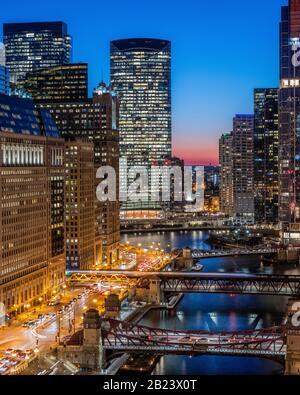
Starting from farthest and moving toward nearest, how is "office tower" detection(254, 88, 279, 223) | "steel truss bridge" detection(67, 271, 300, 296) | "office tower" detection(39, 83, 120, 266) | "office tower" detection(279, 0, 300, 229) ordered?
"office tower" detection(254, 88, 279, 223) → "office tower" detection(279, 0, 300, 229) → "office tower" detection(39, 83, 120, 266) → "steel truss bridge" detection(67, 271, 300, 296)

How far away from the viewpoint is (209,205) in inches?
5689

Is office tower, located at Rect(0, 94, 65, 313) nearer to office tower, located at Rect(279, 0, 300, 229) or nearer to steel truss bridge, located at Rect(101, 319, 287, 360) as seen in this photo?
steel truss bridge, located at Rect(101, 319, 287, 360)

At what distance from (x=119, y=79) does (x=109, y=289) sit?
98.2 metres

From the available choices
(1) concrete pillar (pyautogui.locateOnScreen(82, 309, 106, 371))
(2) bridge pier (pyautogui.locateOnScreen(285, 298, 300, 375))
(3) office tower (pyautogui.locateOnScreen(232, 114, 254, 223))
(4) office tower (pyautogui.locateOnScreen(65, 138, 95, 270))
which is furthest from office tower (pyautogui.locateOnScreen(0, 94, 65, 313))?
(3) office tower (pyautogui.locateOnScreen(232, 114, 254, 223))

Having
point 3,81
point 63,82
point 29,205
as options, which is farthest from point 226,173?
point 29,205

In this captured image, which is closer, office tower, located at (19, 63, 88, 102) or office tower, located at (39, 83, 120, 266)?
office tower, located at (39, 83, 120, 266)

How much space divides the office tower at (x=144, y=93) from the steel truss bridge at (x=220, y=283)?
9124 centimetres

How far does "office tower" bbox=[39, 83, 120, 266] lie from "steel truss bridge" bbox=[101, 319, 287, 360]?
97.4 feet

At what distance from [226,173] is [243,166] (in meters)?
8.57

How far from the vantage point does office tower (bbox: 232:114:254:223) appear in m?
123

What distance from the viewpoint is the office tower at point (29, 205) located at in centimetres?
3975

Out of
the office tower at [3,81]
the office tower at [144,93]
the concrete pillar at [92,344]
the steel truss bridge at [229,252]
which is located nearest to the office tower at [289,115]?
the steel truss bridge at [229,252]

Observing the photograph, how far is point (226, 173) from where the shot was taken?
13625 centimetres

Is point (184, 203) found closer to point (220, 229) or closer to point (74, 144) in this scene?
point (220, 229)
